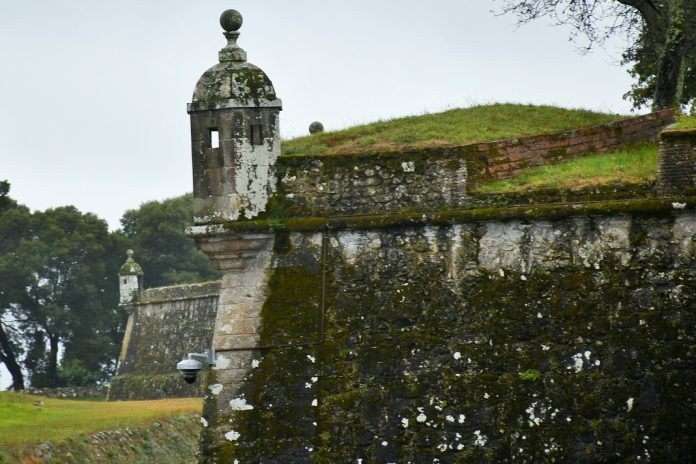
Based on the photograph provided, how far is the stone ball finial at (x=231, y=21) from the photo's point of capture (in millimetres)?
18875

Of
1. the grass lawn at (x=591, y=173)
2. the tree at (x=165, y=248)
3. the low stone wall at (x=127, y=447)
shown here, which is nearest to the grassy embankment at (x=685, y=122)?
the grass lawn at (x=591, y=173)

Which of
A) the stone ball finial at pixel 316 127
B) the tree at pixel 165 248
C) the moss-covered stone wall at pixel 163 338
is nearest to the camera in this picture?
the stone ball finial at pixel 316 127

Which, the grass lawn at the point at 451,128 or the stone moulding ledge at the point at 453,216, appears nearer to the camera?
the stone moulding ledge at the point at 453,216

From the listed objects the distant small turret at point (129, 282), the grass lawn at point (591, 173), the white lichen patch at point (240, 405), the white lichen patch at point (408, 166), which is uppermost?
the white lichen patch at point (408, 166)

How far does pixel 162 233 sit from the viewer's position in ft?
290

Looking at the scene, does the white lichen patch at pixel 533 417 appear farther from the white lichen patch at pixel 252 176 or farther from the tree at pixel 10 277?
the tree at pixel 10 277

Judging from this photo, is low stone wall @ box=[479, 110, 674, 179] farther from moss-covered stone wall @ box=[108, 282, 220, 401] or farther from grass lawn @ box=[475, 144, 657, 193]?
moss-covered stone wall @ box=[108, 282, 220, 401]

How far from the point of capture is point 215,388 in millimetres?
17797

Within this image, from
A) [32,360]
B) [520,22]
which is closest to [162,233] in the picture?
[32,360]

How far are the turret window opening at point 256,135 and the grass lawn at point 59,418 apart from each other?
13.8 meters

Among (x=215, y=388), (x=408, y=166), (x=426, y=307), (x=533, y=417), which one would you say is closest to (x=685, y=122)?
(x=408, y=166)

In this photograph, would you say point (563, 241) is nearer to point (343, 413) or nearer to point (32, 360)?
point (343, 413)

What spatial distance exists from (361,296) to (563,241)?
104 inches

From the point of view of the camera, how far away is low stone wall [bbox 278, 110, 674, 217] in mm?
17891
